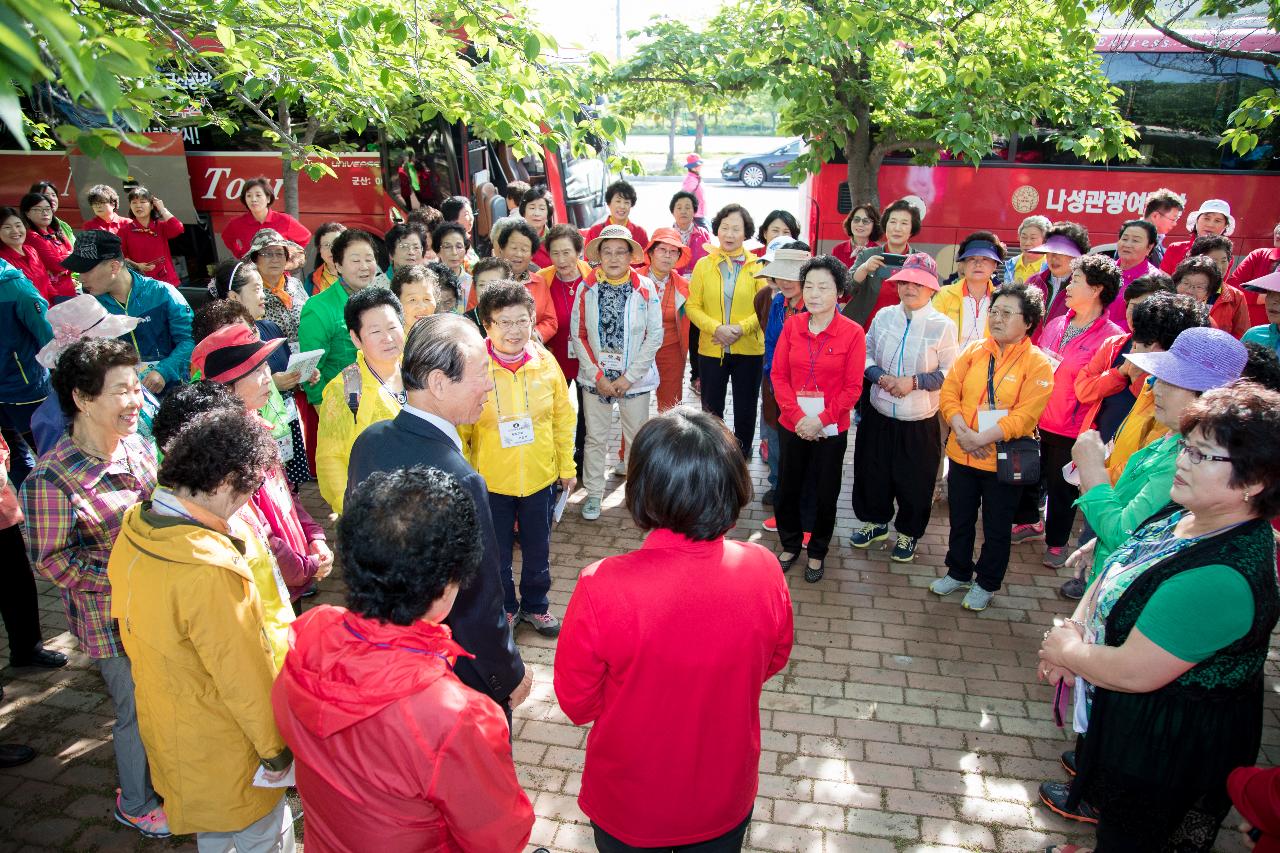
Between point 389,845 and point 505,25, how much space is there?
10.9ft

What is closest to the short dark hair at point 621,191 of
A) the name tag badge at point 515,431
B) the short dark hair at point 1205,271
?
the name tag badge at point 515,431

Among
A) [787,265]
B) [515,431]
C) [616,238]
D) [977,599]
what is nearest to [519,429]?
[515,431]

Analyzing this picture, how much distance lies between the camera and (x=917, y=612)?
4492 millimetres

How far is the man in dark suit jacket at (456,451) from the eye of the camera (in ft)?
8.04

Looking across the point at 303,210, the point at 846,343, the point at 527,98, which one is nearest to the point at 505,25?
the point at 527,98

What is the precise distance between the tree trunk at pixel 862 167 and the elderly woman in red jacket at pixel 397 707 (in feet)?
22.0

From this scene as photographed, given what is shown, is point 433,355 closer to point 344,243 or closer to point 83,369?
point 83,369

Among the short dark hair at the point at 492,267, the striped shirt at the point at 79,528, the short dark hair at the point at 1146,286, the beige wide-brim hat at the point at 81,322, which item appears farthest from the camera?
the short dark hair at the point at 492,267

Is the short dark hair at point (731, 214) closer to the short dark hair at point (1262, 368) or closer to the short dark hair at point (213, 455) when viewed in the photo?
the short dark hair at point (1262, 368)

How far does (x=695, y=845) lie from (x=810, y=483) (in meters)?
3.01

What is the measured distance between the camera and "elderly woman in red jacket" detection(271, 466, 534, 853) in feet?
5.22

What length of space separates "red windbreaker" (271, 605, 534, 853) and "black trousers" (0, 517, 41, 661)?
286 centimetres

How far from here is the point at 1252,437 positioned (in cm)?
200

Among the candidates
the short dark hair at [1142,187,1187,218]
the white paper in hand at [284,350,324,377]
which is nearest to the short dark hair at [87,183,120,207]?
the white paper in hand at [284,350,324,377]
